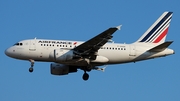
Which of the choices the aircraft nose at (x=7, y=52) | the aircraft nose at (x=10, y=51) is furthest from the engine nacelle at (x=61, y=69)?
the aircraft nose at (x=7, y=52)

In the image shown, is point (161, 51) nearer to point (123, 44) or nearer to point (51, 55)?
point (123, 44)

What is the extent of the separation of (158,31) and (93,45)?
11.3 metres

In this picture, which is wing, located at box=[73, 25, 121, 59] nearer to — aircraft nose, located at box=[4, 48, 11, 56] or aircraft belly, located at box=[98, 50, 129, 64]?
aircraft belly, located at box=[98, 50, 129, 64]

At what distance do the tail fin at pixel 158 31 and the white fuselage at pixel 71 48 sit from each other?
2.82 m

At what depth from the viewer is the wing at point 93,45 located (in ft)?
183

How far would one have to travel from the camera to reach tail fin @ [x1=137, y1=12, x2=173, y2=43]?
64375mm

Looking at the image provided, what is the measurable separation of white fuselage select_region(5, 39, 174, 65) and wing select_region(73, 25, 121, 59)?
110cm

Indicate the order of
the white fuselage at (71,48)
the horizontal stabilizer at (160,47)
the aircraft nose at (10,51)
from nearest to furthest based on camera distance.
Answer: the horizontal stabilizer at (160,47)
the white fuselage at (71,48)
the aircraft nose at (10,51)

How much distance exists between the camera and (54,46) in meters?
60.2

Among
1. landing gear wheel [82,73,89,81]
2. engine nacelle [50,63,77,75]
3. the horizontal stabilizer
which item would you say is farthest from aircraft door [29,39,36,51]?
the horizontal stabilizer

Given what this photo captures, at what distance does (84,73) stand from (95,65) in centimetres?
322

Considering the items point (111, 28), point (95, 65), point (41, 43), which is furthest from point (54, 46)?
point (111, 28)

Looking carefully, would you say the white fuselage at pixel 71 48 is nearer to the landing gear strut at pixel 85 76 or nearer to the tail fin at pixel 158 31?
the tail fin at pixel 158 31

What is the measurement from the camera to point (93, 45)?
58156mm
